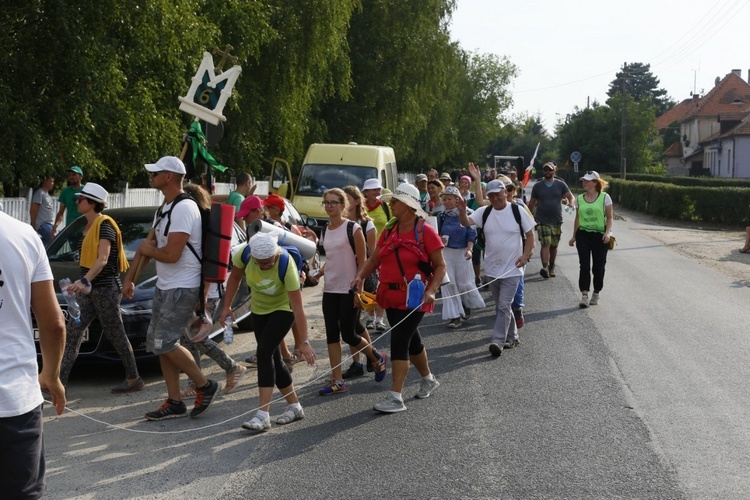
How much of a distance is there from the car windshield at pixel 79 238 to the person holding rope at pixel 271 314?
3130 mm

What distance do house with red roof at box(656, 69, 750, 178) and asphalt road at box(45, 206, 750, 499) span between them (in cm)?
7529

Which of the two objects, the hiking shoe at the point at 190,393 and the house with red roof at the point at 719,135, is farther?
the house with red roof at the point at 719,135

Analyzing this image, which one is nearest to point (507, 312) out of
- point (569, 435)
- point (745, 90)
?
point (569, 435)

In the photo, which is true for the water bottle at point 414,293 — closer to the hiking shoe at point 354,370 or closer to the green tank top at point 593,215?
the hiking shoe at point 354,370

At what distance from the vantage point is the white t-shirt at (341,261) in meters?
8.27

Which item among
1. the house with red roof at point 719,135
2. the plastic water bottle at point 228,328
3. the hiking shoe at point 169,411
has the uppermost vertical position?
the house with red roof at point 719,135

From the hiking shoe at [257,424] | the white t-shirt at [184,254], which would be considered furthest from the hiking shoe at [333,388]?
the white t-shirt at [184,254]

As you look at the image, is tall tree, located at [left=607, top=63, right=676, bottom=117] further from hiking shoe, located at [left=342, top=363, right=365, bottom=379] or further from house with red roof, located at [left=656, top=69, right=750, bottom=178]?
hiking shoe, located at [left=342, top=363, right=365, bottom=379]

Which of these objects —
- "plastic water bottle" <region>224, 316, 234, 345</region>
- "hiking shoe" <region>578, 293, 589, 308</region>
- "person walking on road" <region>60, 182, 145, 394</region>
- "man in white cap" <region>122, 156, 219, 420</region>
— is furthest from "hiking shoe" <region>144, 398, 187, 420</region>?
"hiking shoe" <region>578, 293, 589, 308</region>

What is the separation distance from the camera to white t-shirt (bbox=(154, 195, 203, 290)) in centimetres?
704

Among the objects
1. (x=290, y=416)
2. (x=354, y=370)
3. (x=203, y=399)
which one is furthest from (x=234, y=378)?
(x=354, y=370)

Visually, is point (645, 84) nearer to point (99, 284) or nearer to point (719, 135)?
point (719, 135)

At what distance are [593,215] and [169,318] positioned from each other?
751cm

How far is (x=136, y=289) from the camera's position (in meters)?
8.74
